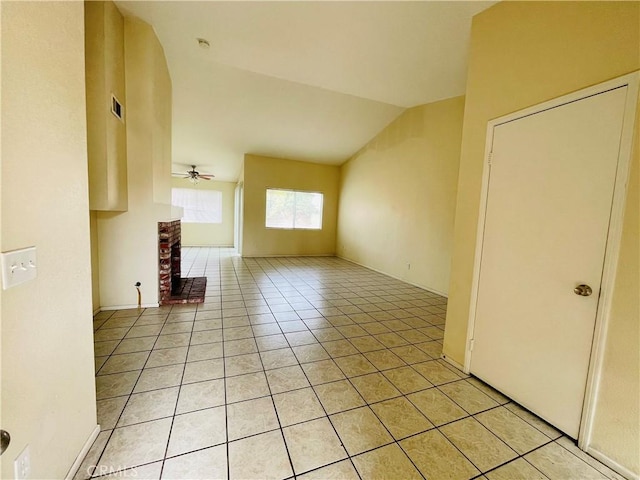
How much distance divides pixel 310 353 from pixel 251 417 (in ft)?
2.75

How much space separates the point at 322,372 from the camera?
2092 mm

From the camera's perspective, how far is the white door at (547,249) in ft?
Result: 4.75

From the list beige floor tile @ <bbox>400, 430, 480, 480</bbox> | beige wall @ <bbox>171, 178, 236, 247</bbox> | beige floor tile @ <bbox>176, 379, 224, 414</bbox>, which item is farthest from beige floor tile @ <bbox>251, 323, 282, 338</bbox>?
beige wall @ <bbox>171, 178, 236, 247</bbox>

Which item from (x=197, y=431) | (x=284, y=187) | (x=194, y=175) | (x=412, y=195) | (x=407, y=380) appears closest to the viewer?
(x=197, y=431)

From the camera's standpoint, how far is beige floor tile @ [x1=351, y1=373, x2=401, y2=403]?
1.83 m

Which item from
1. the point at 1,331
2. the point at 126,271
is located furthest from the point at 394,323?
the point at 126,271

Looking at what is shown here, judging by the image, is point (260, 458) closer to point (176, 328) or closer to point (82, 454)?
point (82, 454)

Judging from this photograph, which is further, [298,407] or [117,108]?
[117,108]

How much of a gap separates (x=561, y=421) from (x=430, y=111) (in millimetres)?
4463

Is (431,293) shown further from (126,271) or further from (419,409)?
(126,271)

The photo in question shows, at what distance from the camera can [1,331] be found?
797mm

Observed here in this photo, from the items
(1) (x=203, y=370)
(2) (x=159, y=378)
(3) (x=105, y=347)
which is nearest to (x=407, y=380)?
(1) (x=203, y=370)

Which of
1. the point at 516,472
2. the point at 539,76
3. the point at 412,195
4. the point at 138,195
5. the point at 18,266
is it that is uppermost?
the point at 539,76

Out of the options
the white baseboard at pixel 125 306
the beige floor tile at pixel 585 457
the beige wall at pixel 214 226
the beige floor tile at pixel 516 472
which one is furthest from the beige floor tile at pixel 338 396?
the beige wall at pixel 214 226
